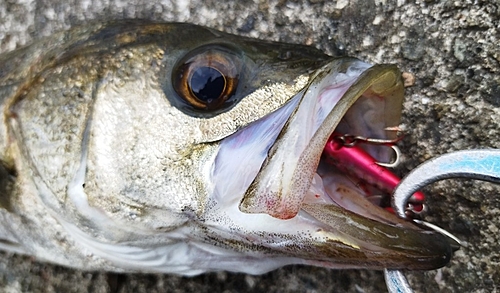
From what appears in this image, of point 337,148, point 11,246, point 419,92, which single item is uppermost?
point 419,92

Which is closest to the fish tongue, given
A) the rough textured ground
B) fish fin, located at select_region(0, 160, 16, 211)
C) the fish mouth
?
the fish mouth

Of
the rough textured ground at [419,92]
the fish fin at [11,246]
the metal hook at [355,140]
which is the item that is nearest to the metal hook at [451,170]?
the metal hook at [355,140]

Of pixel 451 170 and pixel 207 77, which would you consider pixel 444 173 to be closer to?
pixel 451 170

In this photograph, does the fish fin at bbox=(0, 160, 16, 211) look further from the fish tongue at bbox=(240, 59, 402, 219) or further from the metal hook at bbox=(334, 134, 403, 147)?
the metal hook at bbox=(334, 134, 403, 147)

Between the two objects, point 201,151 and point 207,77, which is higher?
point 207,77

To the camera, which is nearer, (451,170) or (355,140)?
(451,170)

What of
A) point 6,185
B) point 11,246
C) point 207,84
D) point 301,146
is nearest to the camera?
point 301,146

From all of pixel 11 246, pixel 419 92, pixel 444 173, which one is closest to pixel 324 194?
pixel 444 173

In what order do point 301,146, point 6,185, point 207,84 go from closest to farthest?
point 301,146
point 207,84
point 6,185
